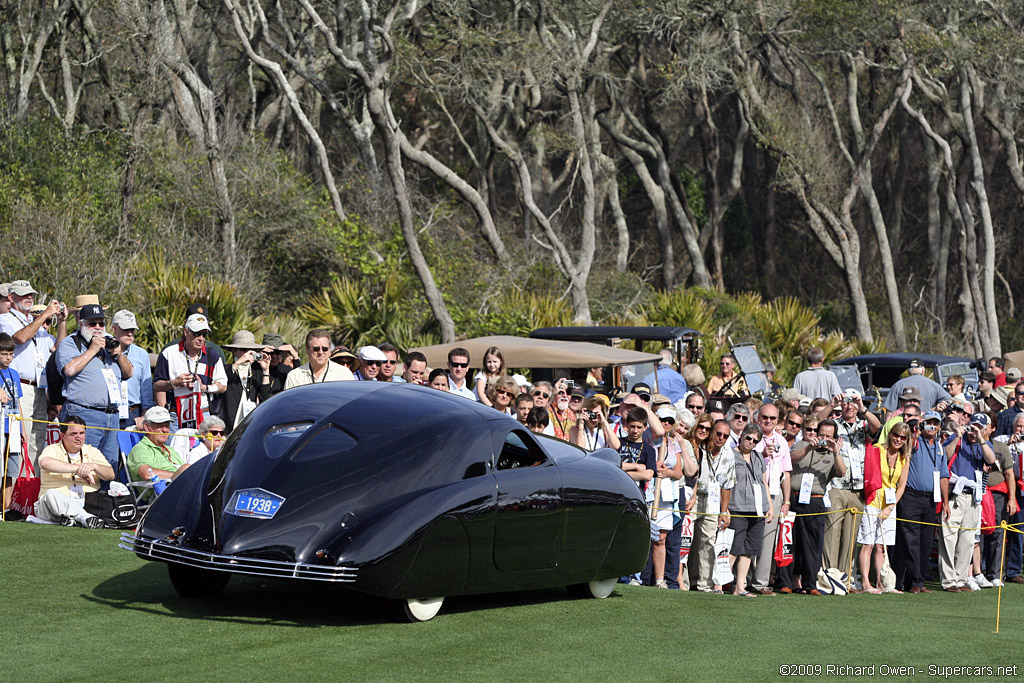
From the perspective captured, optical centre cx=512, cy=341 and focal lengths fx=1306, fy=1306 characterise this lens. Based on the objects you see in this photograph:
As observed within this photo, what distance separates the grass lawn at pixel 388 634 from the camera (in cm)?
674

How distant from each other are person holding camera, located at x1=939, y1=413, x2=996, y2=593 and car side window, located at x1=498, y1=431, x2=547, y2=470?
7.28 meters

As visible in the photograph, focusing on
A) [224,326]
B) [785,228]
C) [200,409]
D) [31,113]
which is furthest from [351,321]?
[785,228]

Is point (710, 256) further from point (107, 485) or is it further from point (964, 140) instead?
point (107, 485)

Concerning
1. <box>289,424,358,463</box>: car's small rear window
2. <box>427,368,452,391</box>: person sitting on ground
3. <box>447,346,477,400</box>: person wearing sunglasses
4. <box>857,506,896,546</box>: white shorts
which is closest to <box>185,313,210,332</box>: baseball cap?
<box>427,368,452,391</box>: person sitting on ground

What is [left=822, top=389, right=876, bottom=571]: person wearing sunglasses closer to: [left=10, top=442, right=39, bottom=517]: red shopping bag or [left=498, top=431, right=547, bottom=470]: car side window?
[left=498, top=431, right=547, bottom=470]: car side window

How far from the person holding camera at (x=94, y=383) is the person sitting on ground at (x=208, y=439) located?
708 millimetres

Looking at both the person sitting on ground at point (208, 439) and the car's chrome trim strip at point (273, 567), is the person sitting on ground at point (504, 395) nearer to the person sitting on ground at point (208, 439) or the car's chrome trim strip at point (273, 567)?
the person sitting on ground at point (208, 439)

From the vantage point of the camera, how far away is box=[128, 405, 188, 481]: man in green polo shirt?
1120 centimetres

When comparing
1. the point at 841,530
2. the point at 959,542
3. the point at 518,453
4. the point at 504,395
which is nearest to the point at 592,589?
the point at 518,453

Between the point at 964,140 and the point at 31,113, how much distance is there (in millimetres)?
24956

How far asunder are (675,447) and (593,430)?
0.76 meters

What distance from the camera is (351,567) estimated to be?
23.8 ft

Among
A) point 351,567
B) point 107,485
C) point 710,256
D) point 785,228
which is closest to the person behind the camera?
point 351,567

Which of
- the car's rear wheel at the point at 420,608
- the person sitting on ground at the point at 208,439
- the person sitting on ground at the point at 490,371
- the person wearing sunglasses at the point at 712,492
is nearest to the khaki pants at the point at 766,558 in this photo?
the person wearing sunglasses at the point at 712,492
